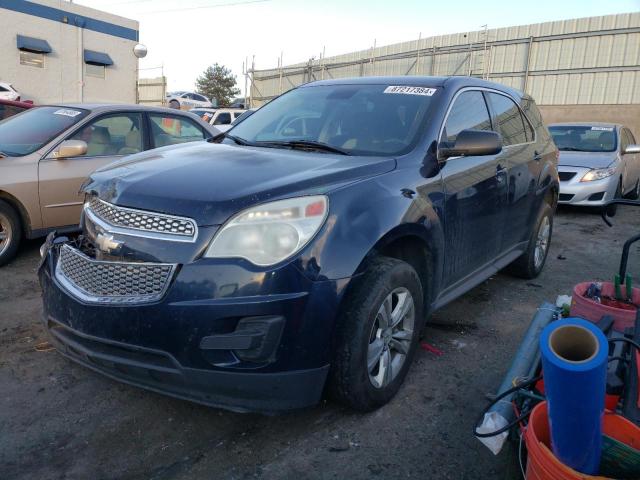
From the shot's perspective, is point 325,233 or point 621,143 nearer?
point 325,233

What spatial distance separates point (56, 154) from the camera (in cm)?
521

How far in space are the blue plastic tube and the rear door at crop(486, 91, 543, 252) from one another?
255 centimetres

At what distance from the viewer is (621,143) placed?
9500 millimetres

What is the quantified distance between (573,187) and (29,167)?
769cm

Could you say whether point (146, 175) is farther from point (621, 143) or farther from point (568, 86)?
point (568, 86)

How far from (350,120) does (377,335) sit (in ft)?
4.83

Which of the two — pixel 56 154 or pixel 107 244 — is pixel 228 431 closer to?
pixel 107 244

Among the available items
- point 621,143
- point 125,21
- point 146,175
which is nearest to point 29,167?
point 146,175

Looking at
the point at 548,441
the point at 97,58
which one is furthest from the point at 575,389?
the point at 97,58

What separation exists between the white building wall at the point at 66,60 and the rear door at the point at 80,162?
1807cm

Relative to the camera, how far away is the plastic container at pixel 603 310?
8.28 ft

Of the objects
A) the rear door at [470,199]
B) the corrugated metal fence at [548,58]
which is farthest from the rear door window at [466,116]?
the corrugated metal fence at [548,58]

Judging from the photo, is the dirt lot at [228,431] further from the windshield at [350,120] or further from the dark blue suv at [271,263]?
the windshield at [350,120]

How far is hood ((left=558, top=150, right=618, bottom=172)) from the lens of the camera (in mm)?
8750
